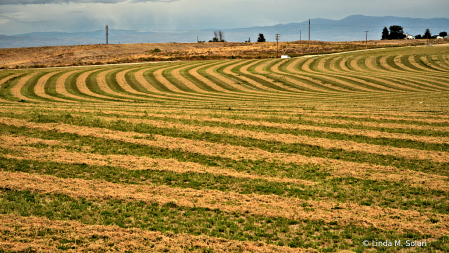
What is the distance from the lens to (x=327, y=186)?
1117 cm

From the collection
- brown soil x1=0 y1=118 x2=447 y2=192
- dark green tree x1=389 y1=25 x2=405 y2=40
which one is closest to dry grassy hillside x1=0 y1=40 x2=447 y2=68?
brown soil x1=0 y1=118 x2=447 y2=192

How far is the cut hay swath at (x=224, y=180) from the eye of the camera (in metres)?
8.00

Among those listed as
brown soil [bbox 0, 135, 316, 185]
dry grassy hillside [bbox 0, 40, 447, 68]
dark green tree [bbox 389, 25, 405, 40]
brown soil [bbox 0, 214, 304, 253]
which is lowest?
brown soil [bbox 0, 214, 304, 253]

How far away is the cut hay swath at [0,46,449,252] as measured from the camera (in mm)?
7996

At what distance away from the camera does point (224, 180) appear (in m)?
11.6

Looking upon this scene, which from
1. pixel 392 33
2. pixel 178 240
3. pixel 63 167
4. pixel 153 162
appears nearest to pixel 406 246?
pixel 178 240

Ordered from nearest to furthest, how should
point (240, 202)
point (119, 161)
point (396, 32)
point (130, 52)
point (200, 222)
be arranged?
point (200, 222) → point (240, 202) → point (119, 161) → point (130, 52) → point (396, 32)

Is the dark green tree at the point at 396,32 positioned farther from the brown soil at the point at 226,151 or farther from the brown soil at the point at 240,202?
the brown soil at the point at 240,202

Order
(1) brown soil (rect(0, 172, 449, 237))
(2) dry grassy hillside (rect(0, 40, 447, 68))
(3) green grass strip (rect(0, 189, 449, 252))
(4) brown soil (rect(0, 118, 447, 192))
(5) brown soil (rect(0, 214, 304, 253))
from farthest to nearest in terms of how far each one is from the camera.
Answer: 1. (2) dry grassy hillside (rect(0, 40, 447, 68))
2. (4) brown soil (rect(0, 118, 447, 192))
3. (1) brown soil (rect(0, 172, 449, 237))
4. (3) green grass strip (rect(0, 189, 449, 252))
5. (5) brown soil (rect(0, 214, 304, 253))

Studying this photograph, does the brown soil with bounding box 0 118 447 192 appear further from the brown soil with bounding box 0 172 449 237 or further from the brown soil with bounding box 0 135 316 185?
the brown soil with bounding box 0 172 449 237

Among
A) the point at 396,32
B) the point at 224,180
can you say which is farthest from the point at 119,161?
the point at 396,32

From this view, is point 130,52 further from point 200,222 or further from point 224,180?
point 200,222

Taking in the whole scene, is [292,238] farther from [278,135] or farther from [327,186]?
[278,135]

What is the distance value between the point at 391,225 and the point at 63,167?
10.8 m
